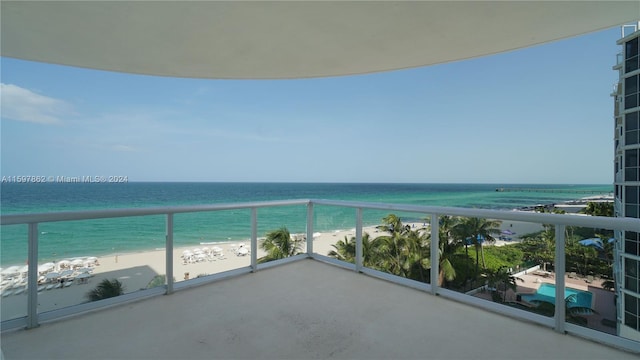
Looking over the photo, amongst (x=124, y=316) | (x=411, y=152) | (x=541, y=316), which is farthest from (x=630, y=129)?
(x=411, y=152)

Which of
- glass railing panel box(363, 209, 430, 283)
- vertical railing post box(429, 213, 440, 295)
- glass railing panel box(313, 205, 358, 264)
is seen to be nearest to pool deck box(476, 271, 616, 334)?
vertical railing post box(429, 213, 440, 295)

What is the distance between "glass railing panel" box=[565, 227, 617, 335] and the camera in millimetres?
1921

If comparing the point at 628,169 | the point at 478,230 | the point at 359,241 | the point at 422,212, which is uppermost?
the point at 628,169

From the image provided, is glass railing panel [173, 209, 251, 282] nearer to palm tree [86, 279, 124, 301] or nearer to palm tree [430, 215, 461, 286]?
palm tree [86, 279, 124, 301]

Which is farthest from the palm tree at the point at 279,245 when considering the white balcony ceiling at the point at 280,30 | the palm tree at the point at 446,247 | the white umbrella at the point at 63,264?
the white balcony ceiling at the point at 280,30

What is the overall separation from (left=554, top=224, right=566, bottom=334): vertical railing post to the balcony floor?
12 cm

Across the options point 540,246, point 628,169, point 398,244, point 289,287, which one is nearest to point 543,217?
point 540,246

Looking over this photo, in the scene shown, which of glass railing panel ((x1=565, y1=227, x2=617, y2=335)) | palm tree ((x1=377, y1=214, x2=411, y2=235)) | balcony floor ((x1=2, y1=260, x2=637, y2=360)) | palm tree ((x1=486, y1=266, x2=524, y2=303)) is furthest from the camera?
palm tree ((x1=377, y1=214, x2=411, y2=235))

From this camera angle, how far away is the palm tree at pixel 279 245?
354 centimetres

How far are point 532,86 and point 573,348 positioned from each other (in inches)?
1086

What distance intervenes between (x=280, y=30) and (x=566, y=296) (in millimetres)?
2919

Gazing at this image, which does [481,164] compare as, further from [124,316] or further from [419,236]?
[124,316]

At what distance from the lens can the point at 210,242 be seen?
3.06 metres

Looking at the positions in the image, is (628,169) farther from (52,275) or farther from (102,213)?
(52,275)
